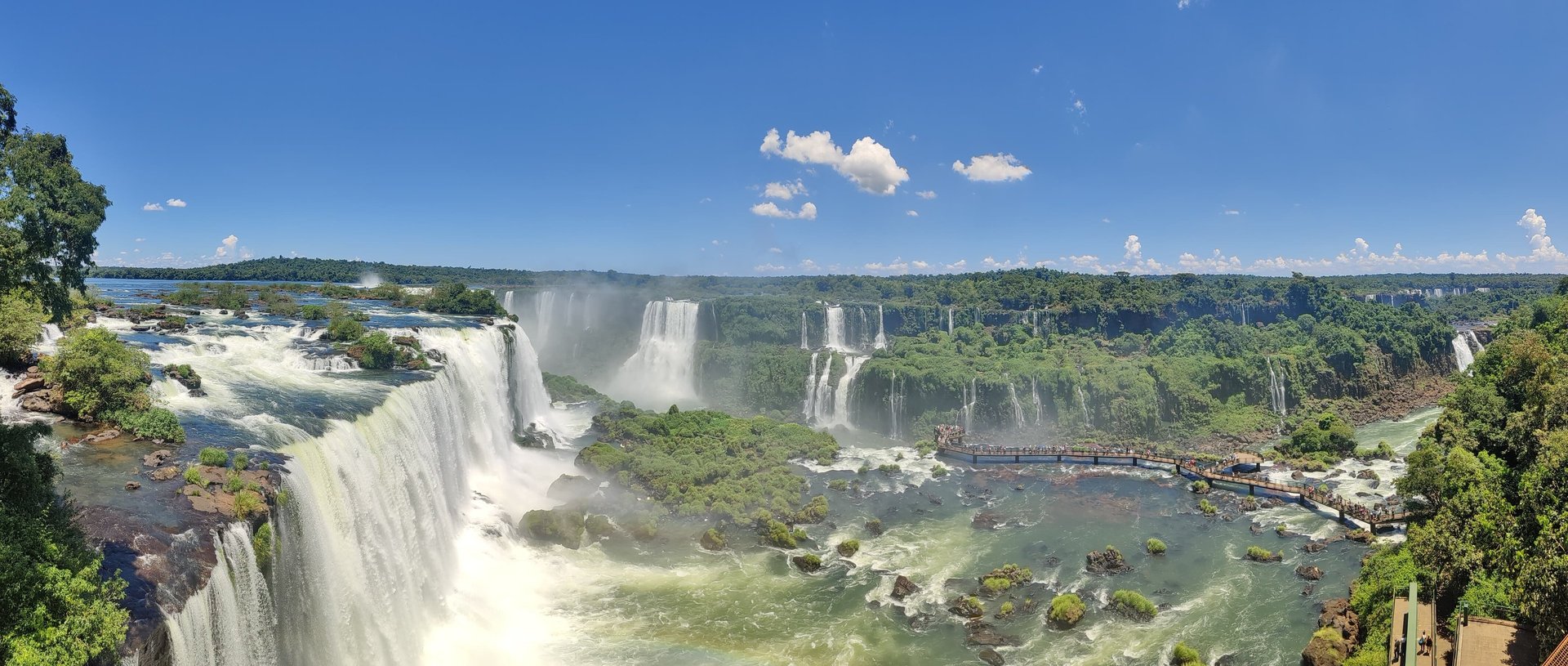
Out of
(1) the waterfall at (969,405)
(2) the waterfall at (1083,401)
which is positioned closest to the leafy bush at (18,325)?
(1) the waterfall at (969,405)

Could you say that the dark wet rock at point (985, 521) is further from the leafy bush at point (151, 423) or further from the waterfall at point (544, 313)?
the waterfall at point (544, 313)

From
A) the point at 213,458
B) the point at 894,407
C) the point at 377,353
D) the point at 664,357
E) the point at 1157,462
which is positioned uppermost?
the point at 377,353

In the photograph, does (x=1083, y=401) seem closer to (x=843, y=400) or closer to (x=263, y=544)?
(x=843, y=400)

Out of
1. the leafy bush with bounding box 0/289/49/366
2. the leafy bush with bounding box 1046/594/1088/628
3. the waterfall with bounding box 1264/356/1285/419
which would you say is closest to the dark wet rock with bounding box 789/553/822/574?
the leafy bush with bounding box 1046/594/1088/628

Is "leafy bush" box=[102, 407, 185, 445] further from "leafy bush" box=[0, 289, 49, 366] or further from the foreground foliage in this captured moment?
the foreground foliage

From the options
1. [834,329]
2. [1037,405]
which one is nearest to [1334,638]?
[1037,405]

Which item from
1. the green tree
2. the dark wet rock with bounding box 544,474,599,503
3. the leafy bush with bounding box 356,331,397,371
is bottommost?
the dark wet rock with bounding box 544,474,599,503
